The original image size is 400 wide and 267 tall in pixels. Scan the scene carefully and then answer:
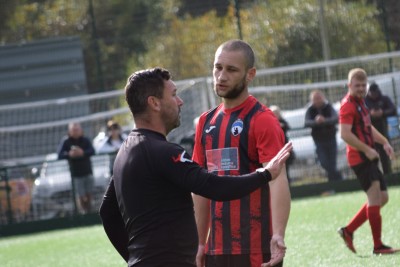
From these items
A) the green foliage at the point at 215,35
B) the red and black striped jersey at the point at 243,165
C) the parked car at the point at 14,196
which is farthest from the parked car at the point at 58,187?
the red and black striped jersey at the point at 243,165

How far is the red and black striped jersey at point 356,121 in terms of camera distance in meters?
10.3

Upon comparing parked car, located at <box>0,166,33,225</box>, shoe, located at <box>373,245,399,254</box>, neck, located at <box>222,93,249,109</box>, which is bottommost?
parked car, located at <box>0,166,33,225</box>

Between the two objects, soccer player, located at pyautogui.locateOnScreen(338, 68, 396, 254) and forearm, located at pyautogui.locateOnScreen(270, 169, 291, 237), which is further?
soccer player, located at pyautogui.locateOnScreen(338, 68, 396, 254)

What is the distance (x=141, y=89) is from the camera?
15.9 ft

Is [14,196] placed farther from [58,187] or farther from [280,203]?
[280,203]

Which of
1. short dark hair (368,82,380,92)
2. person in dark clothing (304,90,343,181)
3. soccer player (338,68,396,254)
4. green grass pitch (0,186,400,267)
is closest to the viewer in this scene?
green grass pitch (0,186,400,267)

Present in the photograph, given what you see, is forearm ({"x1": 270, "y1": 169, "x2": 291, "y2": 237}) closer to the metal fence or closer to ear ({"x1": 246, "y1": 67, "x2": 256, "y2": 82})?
ear ({"x1": 246, "y1": 67, "x2": 256, "y2": 82})

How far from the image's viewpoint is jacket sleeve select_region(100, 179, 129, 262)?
16.8ft

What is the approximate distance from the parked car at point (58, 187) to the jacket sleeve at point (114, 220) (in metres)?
13.2

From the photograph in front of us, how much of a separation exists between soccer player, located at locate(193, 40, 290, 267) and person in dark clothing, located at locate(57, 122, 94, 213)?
12.6 meters

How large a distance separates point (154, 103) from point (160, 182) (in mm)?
391

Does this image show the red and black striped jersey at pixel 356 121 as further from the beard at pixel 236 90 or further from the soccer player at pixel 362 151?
the beard at pixel 236 90

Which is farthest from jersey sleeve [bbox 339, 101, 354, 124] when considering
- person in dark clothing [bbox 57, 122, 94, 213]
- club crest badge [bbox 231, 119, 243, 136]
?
person in dark clothing [bbox 57, 122, 94, 213]

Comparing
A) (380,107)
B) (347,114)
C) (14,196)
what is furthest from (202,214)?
(14,196)
